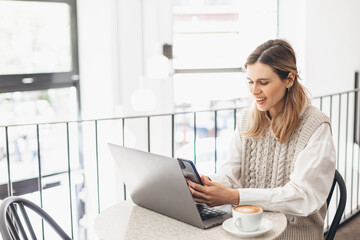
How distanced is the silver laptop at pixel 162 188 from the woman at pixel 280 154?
0.24ft

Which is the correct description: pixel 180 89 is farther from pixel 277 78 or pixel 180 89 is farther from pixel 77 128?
pixel 277 78

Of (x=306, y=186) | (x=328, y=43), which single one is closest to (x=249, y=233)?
(x=306, y=186)

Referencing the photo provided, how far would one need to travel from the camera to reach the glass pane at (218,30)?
18.6 feet

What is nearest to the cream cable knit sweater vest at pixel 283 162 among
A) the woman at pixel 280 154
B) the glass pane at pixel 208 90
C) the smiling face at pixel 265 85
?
the woman at pixel 280 154

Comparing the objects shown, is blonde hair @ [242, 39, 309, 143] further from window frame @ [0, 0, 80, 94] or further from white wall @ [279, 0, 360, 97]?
white wall @ [279, 0, 360, 97]

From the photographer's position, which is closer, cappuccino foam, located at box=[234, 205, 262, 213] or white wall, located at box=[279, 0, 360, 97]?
cappuccino foam, located at box=[234, 205, 262, 213]

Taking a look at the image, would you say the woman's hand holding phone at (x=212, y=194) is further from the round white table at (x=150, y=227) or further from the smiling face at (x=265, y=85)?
the smiling face at (x=265, y=85)

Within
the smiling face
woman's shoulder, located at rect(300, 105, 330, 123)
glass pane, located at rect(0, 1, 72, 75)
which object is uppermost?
glass pane, located at rect(0, 1, 72, 75)

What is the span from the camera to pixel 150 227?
4.31 feet

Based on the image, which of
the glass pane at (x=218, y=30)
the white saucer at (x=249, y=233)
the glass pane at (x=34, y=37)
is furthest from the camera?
the glass pane at (x=218, y=30)

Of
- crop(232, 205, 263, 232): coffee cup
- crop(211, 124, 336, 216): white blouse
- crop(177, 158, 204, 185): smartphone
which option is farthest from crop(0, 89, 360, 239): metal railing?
crop(232, 205, 263, 232): coffee cup

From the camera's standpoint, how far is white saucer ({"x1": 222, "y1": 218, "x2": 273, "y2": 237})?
120cm

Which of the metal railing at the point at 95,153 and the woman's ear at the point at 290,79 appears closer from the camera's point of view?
the woman's ear at the point at 290,79

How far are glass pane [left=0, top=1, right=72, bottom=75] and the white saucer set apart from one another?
384 cm
